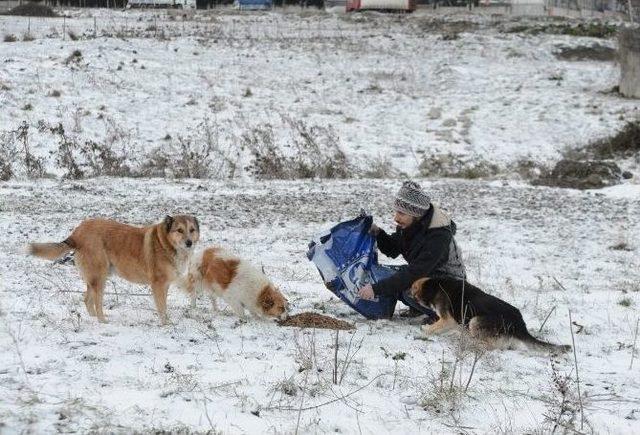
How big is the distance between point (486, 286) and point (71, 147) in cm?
1045

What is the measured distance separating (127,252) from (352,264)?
1.96 meters

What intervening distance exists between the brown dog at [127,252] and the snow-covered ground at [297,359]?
31cm

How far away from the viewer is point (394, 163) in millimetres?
17141

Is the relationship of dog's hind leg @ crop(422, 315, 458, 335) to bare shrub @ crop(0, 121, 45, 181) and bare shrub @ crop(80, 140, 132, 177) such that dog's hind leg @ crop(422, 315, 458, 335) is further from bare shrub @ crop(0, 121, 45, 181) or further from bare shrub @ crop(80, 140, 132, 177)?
→ bare shrub @ crop(0, 121, 45, 181)

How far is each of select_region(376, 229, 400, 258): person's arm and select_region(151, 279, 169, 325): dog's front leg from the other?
2028 millimetres

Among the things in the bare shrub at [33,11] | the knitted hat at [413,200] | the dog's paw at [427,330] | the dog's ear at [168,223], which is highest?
the bare shrub at [33,11]

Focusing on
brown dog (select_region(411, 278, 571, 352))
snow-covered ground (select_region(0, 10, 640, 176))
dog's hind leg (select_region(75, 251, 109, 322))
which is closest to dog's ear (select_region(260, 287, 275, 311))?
brown dog (select_region(411, 278, 571, 352))

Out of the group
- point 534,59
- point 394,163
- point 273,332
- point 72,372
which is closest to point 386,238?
point 273,332

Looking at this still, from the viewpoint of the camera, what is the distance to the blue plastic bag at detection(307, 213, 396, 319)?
260 inches

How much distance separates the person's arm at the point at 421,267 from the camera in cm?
626

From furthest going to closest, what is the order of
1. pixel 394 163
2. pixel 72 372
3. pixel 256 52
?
pixel 256 52 → pixel 394 163 → pixel 72 372

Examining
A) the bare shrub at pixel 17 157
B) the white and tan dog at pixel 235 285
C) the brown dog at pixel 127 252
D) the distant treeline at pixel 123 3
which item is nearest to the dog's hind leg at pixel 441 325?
the white and tan dog at pixel 235 285

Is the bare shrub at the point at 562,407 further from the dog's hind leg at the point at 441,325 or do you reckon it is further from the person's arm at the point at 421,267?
the person's arm at the point at 421,267

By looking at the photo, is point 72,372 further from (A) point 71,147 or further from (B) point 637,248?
(A) point 71,147
